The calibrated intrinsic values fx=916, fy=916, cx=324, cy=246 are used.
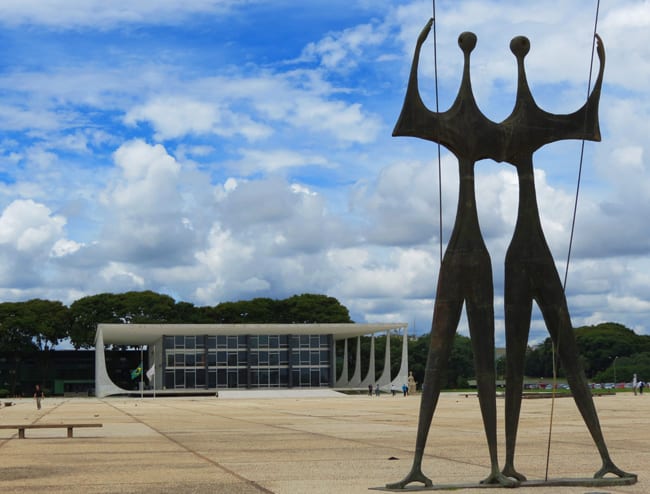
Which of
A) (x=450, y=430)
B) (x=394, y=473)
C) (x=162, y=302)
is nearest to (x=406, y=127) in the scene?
(x=394, y=473)

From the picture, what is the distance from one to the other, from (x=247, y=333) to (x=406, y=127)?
7310 cm

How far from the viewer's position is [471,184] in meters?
12.0

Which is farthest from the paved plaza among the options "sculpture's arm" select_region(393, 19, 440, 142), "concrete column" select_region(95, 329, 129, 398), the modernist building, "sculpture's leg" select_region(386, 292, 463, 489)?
the modernist building

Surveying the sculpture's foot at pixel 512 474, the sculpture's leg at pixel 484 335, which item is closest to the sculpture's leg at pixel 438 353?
the sculpture's leg at pixel 484 335

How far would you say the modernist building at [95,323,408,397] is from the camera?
269 feet

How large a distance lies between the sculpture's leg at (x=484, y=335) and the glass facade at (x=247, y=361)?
241 ft

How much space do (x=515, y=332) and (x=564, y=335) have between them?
64 centimetres

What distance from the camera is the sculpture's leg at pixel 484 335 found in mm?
11719

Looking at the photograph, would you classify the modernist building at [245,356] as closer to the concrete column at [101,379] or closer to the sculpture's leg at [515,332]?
the concrete column at [101,379]

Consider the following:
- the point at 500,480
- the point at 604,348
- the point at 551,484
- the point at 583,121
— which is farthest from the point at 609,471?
the point at 604,348

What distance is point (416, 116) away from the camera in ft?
38.9

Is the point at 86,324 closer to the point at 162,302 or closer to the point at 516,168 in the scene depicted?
the point at 162,302

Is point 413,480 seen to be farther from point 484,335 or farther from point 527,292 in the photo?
point 527,292

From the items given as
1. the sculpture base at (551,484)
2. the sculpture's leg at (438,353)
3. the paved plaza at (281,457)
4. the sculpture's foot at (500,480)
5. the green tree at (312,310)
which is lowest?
the paved plaza at (281,457)
